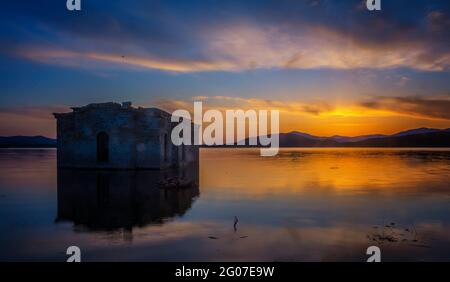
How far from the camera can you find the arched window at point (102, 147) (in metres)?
27.3

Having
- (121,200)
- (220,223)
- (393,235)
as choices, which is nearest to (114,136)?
(121,200)

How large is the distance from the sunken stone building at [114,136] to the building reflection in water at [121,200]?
14.7 feet

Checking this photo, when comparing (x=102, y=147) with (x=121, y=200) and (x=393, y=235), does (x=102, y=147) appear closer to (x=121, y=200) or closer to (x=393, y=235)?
(x=121, y=200)

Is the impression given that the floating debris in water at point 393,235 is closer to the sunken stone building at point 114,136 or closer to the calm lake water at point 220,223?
the calm lake water at point 220,223

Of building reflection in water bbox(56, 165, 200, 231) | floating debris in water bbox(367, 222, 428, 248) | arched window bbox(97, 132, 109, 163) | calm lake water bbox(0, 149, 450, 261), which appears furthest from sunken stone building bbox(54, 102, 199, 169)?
floating debris in water bbox(367, 222, 428, 248)

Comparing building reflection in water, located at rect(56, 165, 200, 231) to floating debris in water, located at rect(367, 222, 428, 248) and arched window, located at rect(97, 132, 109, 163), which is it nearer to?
arched window, located at rect(97, 132, 109, 163)

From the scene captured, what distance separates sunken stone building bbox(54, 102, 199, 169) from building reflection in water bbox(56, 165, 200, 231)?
4479 mm

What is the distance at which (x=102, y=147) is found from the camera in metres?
27.7

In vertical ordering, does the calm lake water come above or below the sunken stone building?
below

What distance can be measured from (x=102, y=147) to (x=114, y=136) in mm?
2128

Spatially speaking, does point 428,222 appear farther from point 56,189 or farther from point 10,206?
point 56,189

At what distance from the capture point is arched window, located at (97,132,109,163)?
27266 millimetres
